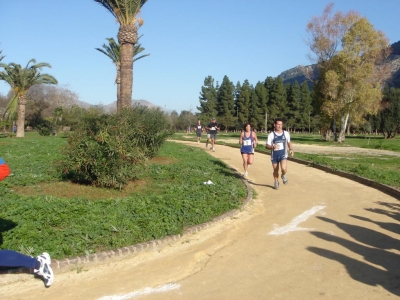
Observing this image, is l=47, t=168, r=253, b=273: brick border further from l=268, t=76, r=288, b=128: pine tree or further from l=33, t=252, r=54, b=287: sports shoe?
l=268, t=76, r=288, b=128: pine tree

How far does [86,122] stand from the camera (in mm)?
9859

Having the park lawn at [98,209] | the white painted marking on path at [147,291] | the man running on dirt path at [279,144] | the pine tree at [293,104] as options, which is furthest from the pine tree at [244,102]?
the white painted marking on path at [147,291]

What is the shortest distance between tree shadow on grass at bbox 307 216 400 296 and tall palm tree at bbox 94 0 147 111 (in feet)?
34.4

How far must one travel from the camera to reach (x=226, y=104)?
83.4 meters

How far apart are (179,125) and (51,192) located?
78806mm

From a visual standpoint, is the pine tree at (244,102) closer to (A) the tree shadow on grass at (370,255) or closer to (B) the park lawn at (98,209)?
(B) the park lawn at (98,209)

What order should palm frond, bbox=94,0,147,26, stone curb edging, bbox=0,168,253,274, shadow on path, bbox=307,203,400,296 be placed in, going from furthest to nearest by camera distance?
1. palm frond, bbox=94,0,147,26
2. stone curb edging, bbox=0,168,253,274
3. shadow on path, bbox=307,203,400,296

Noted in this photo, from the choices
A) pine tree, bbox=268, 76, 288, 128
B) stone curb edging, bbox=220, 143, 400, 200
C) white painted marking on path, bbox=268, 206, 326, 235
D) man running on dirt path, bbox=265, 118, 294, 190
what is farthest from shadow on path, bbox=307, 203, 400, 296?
pine tree, bbox=268, 76, 288, 128

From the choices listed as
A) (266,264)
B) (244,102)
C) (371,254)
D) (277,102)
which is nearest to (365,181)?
(371,254)

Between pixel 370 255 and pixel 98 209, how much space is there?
→ 4.29 meters

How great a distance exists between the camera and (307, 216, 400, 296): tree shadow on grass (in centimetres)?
458

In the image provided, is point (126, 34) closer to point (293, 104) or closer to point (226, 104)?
point (293, 104)

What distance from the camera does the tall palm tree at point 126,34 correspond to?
49.6 ft

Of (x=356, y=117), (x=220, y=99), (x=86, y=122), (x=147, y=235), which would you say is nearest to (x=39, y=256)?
(x=147, y=235)
